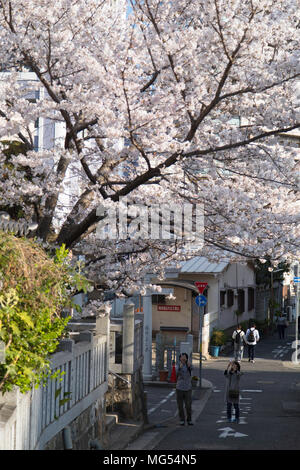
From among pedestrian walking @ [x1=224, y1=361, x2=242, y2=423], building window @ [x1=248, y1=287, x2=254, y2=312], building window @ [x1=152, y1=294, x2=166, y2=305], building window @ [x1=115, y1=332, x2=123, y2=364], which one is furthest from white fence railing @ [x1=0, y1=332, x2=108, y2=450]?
building window @ [x1=248, y1=287, x2=254, y2=312]

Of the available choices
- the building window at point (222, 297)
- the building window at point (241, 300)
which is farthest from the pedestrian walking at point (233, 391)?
the building window at point (241, 300)

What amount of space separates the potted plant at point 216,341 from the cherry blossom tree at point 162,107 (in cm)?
1804

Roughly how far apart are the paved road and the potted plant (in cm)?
174

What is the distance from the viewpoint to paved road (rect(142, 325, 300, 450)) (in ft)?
41.8

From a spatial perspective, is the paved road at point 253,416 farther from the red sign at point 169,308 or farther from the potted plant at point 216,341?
the red sign at point 169,308

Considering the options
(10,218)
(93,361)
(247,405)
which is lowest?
(247,405)

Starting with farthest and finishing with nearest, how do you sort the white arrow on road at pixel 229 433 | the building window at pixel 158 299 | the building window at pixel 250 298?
the building window at pixel 250 298 < the building window at pixel 158 299 < the white arrow on road at pixel 229 433

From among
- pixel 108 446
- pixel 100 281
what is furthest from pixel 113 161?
pixel 108 446

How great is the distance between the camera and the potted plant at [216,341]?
32.1m

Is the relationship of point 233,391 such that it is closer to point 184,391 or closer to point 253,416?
point 184,391

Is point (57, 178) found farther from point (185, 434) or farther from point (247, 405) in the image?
point (247, 405)

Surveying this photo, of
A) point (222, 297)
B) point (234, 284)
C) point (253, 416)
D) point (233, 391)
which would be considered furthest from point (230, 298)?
point (233, 391)
